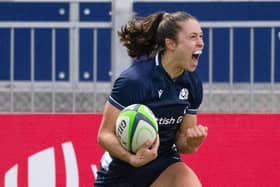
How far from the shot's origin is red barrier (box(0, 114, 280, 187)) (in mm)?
7516

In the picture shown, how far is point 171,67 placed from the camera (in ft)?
18.5

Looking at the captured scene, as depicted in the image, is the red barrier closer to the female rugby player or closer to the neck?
the female rugby player

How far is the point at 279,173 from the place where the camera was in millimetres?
7547

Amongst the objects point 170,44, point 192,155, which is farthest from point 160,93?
point 192,155

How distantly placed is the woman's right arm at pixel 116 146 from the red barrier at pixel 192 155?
206 cm

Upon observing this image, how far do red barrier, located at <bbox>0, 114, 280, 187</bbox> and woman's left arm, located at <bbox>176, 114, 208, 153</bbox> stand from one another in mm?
1737

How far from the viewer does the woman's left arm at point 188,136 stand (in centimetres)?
553

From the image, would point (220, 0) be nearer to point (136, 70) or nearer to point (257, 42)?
point (257, 42)

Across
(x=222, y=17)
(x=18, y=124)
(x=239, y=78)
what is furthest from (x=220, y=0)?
(x=18, y=124)

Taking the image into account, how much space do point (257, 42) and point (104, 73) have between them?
54.0 inches

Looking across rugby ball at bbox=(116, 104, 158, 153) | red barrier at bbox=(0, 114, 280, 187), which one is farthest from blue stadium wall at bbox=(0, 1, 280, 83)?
rugby ball at bbox=(116, 104, 158, 153)

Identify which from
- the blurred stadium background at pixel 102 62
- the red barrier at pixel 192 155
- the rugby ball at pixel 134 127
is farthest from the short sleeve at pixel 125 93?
the blurred stadium background at pixel 102 62

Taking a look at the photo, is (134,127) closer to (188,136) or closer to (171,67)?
(188,136)

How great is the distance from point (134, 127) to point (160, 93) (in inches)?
12.9
